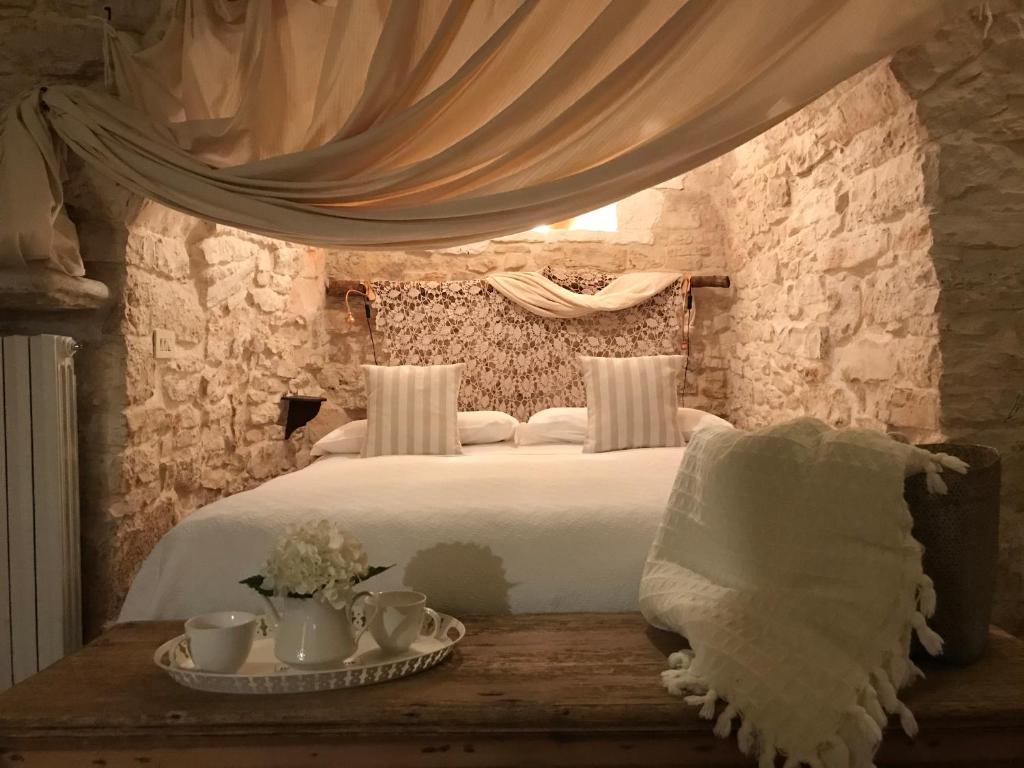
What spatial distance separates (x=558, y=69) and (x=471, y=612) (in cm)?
123

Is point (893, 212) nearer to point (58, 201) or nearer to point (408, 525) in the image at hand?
point (408, 525)

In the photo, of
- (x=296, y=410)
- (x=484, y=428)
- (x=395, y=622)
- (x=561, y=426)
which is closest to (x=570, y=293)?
(x=561, y=426)

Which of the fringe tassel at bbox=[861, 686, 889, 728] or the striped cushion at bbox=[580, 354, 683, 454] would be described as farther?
the striped cushion at bbox=[580, 354, 683, 454]

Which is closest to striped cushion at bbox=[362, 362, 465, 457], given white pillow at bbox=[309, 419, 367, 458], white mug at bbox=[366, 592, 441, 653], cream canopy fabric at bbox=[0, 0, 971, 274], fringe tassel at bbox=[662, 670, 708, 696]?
white pillow at bbox=[309, 419, 367, 458]

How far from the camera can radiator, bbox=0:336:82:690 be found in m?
2.20

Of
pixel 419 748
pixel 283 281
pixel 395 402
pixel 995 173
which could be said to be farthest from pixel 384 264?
pixel 419 748

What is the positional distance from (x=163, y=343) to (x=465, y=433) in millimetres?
1461

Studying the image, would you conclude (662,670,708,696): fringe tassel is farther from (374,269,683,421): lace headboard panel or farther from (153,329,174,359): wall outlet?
(374,269,683,421): lace headboard panel

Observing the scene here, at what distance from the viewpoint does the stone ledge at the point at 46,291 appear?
2.13 metres

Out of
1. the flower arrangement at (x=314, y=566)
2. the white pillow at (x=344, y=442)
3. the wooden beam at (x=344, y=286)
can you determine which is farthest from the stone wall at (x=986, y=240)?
the wooden beam at (x=344, y=286)

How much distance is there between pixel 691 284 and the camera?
4.23 metres

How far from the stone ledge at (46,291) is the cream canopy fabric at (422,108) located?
0.13 feet

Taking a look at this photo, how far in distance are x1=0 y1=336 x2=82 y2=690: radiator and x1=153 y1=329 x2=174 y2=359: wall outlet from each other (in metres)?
0.50

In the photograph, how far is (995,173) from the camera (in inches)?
82.6
